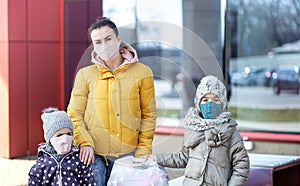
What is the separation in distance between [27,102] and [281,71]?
15.8 feet

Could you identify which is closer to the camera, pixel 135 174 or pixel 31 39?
pixel 135 174

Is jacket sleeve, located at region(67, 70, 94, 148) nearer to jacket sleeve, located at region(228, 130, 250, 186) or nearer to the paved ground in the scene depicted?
jacket sleeve, located at region(228, 130, 250, 186)

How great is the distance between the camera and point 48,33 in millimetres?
6941

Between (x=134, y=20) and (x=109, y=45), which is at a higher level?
(x=134, y=20)

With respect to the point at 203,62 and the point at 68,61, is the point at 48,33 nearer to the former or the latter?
the point at 68,61

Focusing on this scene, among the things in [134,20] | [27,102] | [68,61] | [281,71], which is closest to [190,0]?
[134,20]

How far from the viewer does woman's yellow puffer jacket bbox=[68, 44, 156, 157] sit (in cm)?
372

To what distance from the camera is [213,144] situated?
364 centimetres

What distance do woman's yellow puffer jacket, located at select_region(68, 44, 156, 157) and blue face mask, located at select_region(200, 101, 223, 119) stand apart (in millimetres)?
342

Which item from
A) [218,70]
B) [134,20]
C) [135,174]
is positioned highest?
[134,20]

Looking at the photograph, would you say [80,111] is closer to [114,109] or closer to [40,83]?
[114,109]

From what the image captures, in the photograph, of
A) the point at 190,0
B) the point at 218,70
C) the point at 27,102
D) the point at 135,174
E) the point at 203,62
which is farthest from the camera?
the point at 190,0

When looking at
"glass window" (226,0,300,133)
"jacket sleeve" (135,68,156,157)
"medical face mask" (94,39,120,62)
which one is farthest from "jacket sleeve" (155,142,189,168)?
"glass window" (226,0,300,133)

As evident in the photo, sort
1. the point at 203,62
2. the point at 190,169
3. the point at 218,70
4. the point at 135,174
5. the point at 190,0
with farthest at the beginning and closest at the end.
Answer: the point at 190,0
the point at 203,62
the point at 218,70
the point at 135,174
the point at 190,169
